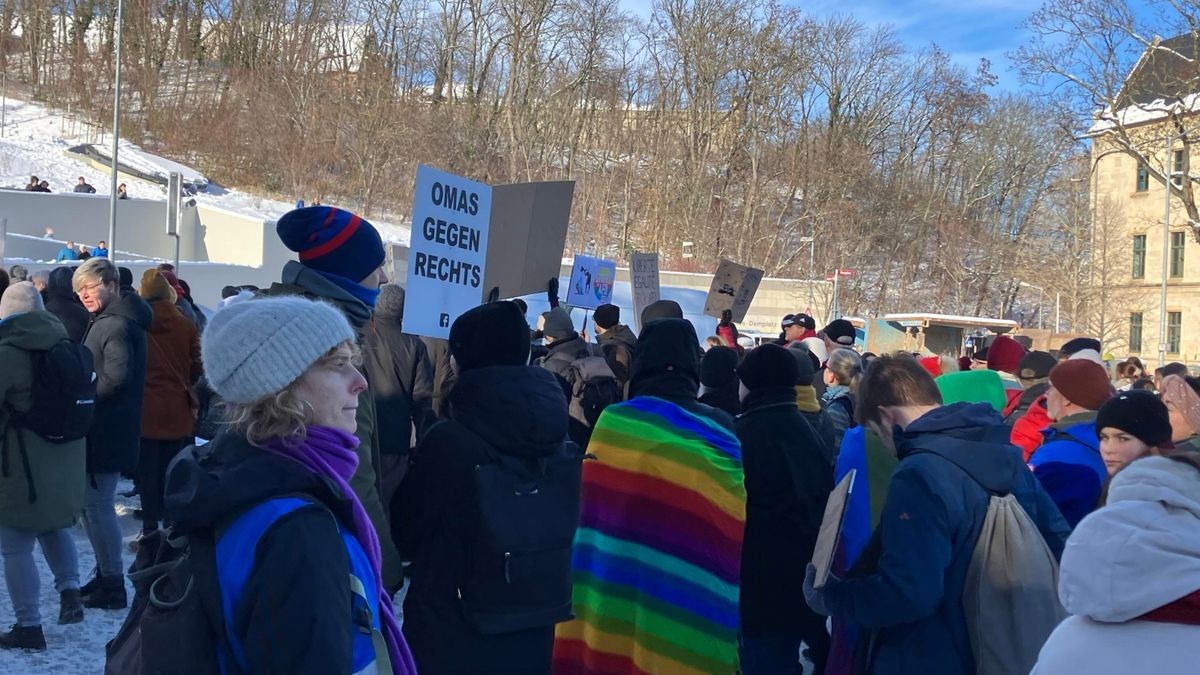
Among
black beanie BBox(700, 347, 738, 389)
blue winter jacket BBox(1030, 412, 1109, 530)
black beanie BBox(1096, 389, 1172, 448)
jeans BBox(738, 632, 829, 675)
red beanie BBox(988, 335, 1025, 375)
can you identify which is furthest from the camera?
red beanie BBox(988, 335, 1025, 375)

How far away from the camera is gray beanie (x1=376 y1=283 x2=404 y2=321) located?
6.78 meters

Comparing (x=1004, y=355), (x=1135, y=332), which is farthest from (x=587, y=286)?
(x=1135, y=332)

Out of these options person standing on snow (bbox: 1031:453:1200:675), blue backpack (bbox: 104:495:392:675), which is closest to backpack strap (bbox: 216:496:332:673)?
blue backpack (bbox: 104:495:392:675)

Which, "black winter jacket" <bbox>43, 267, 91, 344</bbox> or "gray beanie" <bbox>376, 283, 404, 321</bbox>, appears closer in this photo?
"gray beanie" <bbox>376, 283, 404, 321</bbox>

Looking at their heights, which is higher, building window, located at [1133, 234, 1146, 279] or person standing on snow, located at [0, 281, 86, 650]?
building window, located at [1133, 234, 1146, 279]

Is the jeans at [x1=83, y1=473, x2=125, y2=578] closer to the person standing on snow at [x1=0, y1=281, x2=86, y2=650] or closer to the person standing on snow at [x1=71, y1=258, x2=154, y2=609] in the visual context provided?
the person standing on snow at [x1=71, y1=258, x2=154, y2=609]

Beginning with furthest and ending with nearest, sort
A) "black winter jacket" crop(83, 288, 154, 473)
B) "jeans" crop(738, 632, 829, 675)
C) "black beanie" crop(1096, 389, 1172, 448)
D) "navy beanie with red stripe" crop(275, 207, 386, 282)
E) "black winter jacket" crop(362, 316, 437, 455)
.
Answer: "black winter jacket" crop(362, 316, 437, 455) → "black winter jacket" crop(83, 288, 154, 473) → "jeans" crop(738, 632, 829, 675) → "black beanie" crop(1096, 389, 1172, 448) → "navy beanie with red stripe" crop(275, 207, 386, 282)

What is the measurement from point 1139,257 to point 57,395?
56.5 m

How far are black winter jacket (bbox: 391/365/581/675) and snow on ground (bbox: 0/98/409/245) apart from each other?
3265 cm

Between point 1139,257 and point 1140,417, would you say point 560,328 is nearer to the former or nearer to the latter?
point 1140,417

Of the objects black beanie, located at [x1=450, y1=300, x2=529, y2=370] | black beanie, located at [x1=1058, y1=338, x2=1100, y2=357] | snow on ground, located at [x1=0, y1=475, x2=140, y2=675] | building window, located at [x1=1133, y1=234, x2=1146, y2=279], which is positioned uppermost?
building window, located at [x1=1133, y1=234, x2=1146, y2=279]

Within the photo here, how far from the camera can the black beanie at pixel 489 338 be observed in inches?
130

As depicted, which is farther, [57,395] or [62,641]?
[62,641]

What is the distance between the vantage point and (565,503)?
3.24 meters
